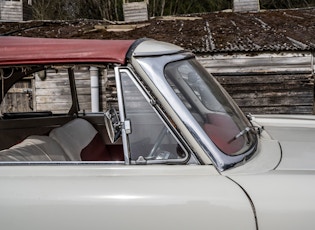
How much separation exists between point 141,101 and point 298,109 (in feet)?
34.4

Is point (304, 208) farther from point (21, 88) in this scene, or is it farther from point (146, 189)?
point (21, 88)

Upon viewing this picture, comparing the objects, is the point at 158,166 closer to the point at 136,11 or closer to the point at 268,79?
the point at 268,79

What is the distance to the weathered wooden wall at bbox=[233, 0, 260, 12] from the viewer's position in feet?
58.3

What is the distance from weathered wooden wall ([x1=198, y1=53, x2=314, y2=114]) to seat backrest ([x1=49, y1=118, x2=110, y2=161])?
333 inches

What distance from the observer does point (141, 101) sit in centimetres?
245

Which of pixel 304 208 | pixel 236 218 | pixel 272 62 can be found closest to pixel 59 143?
pixel 236 218

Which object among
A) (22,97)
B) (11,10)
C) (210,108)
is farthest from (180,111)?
(11,10)

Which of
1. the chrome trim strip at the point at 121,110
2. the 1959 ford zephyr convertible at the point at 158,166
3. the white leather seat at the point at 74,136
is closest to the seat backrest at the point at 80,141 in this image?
the white leather seat at the point at 74,136

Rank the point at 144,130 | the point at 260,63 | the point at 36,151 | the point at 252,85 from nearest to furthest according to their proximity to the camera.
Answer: the point at 144,130, the point at 36,151, the point at 260,63, the point at 252,85

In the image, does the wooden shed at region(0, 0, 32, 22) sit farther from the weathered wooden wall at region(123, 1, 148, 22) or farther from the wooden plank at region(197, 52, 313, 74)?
the wooden plank at region(197, 52, 313, 74)

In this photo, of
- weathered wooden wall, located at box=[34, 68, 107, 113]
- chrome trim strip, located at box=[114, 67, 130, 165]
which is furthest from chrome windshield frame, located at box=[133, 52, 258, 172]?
weathered wooden wall, located at box=[34, 68, 107, 113]

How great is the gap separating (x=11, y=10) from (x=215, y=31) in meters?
8.42

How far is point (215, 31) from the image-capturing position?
1294 centimetres

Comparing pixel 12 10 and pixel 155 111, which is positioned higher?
pixel 155 111
